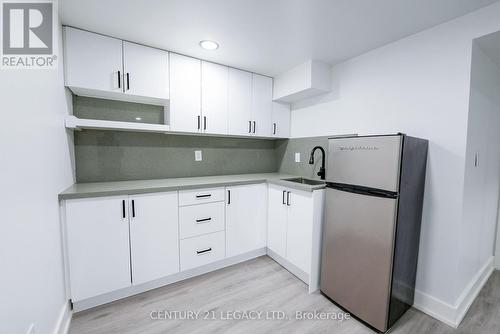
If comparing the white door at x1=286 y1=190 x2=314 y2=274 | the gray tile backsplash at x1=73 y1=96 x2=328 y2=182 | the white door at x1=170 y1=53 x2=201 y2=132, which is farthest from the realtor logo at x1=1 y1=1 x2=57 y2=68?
the white door at x1=286 y1=190 x2=314 y2=274

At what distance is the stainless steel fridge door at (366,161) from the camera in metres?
1.30

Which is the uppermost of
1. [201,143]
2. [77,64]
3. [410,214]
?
[77,64]

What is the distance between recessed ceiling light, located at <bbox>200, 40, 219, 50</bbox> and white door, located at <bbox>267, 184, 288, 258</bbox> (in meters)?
1.53

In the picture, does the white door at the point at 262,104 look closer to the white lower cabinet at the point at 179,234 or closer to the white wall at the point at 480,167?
the white lower cabinet at the point at 179,234

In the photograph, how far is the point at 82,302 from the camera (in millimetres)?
1560

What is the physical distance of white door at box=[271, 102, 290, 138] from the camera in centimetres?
276

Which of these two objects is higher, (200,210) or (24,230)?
(24,230)

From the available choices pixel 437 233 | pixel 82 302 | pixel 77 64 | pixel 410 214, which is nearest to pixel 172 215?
pixel 82 302

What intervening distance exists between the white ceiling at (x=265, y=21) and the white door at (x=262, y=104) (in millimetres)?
613

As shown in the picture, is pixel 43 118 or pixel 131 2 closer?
pixel 43 118

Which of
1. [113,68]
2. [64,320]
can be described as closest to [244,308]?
[64,320]

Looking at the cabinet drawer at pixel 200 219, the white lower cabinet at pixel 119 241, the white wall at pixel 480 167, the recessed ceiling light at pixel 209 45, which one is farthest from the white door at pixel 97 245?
the white wall at pixel 480 167

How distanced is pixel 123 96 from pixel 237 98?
119cm

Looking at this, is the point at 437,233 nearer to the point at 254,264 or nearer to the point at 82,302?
the point at 254,264
